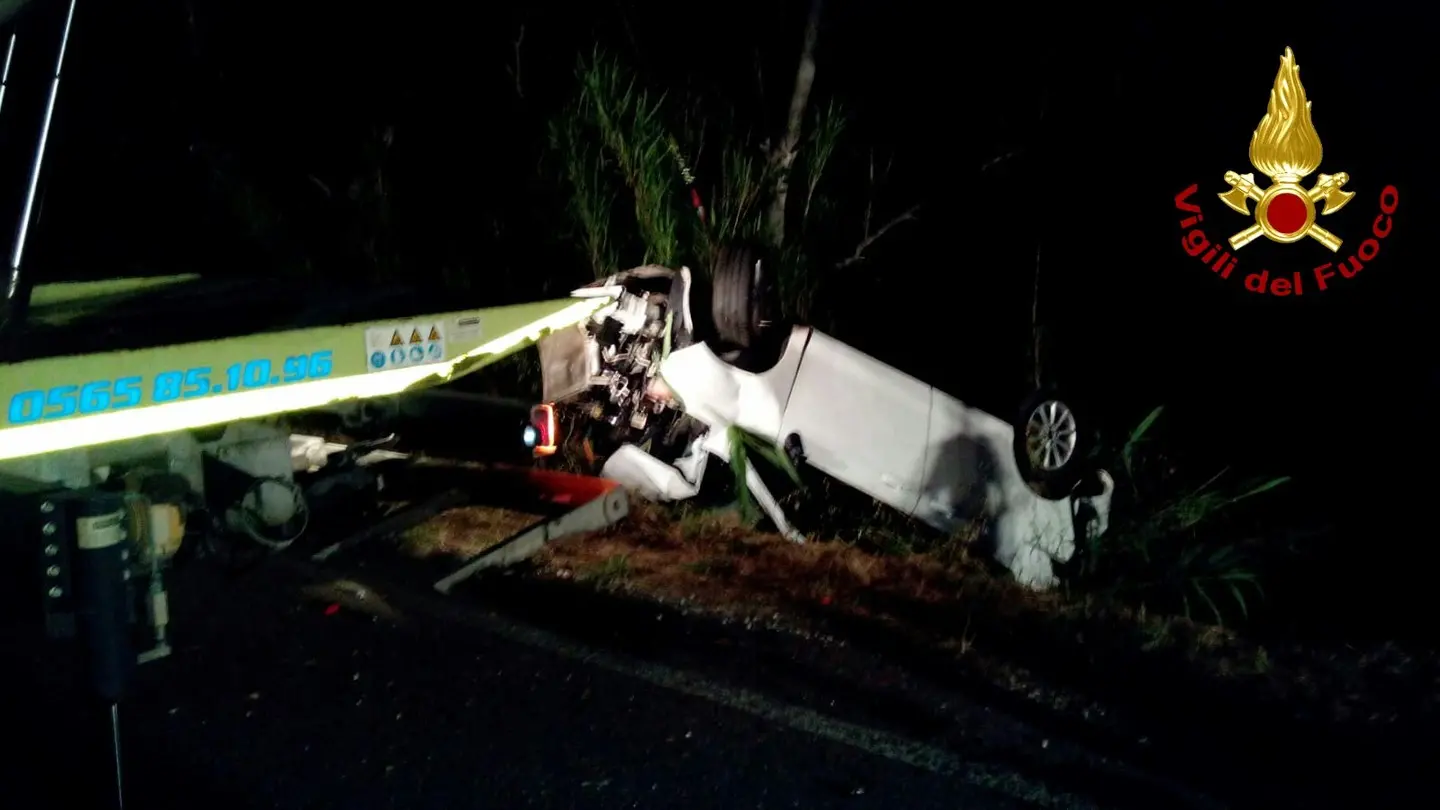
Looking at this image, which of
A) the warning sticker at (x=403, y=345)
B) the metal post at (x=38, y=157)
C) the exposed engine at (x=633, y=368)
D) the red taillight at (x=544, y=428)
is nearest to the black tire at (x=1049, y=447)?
the exposed engine at (x=633, y=368)

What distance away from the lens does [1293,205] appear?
365 inches

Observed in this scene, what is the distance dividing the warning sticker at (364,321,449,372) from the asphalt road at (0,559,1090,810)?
110cm

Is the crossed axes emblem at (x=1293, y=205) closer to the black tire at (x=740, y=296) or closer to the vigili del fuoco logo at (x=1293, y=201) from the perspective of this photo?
the vigili del fuoco logo at (x=1293, y=201)

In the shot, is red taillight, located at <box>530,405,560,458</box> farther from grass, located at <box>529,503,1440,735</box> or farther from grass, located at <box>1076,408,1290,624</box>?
grass, located at <box>1076,408,1290,624</box>

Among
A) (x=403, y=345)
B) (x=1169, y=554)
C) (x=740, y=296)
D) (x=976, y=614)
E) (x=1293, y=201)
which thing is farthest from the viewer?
(x=1293, y=201)

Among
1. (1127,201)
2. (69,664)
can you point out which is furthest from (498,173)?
(69,664)

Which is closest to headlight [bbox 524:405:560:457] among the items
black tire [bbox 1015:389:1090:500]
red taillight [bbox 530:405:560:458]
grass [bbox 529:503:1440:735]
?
red taillight [bbox 530:405:560:458]

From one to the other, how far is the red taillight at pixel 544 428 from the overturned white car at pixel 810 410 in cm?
3

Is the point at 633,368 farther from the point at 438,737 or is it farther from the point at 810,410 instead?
the point at 438,737

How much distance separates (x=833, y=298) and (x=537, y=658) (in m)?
5.30

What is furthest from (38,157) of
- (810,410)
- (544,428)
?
(810,410)

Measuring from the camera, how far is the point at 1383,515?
8.70 metres

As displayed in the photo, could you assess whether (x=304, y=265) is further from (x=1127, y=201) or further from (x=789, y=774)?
(x=789, y=774)

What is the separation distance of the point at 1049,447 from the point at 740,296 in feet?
5.60
